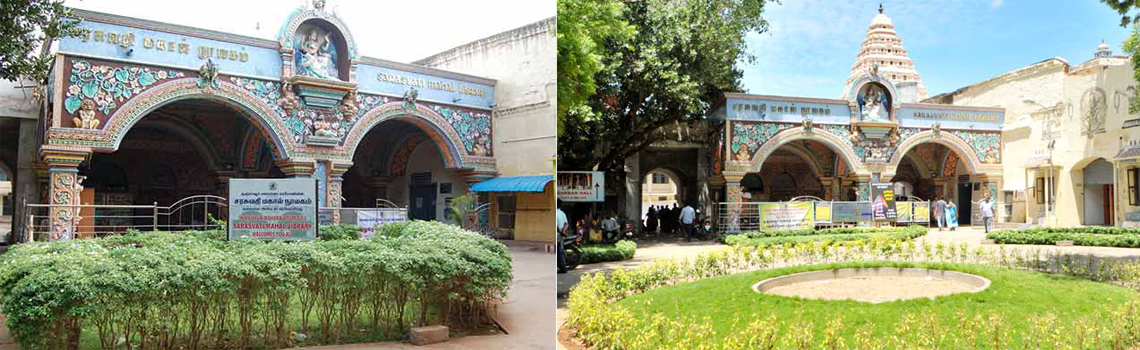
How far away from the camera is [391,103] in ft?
47.4

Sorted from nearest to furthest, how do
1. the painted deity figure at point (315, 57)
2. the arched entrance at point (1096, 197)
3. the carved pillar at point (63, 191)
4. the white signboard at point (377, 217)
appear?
1. the carved pillar at point (63, 191)
2. the white signboard at point (377, 217)
3. the painted deity figure at point (315, 57)
4. the arched entrance at point (1096, 197)

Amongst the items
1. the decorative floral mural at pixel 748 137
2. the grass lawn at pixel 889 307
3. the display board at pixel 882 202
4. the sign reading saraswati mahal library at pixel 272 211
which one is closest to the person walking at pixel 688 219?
the decorative floral mural at pixel 748 137

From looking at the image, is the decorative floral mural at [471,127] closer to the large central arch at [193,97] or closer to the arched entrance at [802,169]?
the large central arch at [193,97]

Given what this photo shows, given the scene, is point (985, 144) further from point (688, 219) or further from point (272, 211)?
point (272, 211)

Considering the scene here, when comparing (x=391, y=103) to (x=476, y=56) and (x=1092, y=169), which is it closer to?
(x=476, y=56)

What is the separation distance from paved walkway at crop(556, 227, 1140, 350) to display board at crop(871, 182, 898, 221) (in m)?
0.96

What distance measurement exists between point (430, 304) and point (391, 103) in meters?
9.48

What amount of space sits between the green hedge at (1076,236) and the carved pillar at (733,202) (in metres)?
4.88

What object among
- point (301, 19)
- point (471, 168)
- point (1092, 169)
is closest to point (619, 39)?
point (471, 168)

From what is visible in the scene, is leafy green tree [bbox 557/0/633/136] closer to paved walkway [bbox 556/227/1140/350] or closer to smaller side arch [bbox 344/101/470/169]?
paved walkway [bbox 556/227/1140/350]

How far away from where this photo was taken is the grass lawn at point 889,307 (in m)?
5.19

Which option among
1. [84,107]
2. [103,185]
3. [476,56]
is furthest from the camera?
[103,185]

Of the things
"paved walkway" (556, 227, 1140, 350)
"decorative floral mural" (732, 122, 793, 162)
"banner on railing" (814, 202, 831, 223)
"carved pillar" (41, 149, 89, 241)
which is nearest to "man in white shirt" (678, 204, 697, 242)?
"paved walkway" (556, 227, 1140, 350)

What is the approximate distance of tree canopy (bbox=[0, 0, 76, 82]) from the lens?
8617 mm
